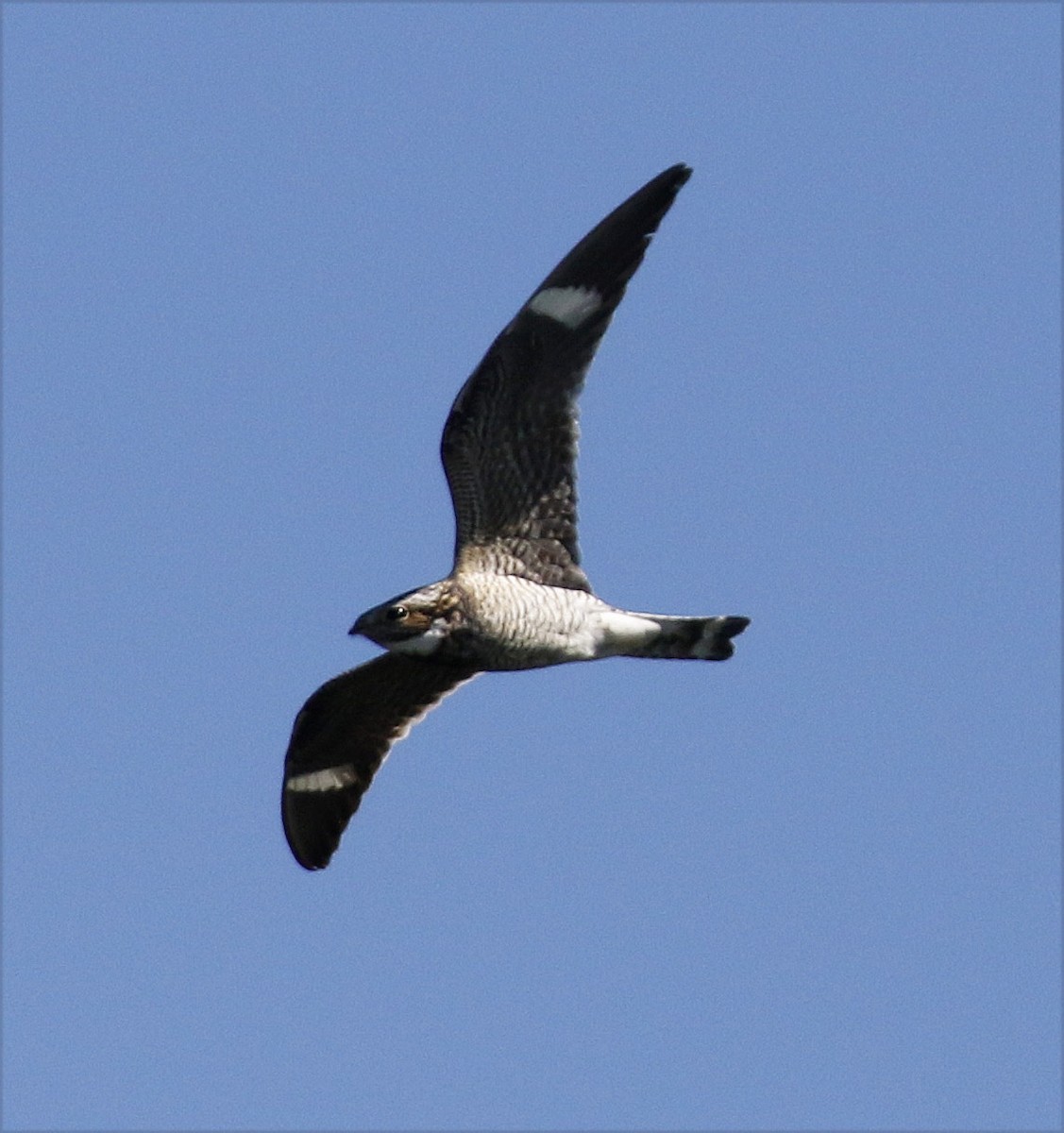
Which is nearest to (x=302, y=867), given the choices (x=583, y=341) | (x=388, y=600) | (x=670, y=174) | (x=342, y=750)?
(x=342, y=750)

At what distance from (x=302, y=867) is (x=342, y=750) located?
0.71 metres

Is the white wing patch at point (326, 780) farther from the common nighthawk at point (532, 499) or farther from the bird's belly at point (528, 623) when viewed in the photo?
the bird's belly at point (528, 623)

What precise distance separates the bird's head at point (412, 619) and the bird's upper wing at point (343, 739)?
1.07m

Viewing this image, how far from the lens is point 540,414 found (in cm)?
1178

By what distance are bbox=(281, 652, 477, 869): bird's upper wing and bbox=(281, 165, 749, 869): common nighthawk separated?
2.34 feet

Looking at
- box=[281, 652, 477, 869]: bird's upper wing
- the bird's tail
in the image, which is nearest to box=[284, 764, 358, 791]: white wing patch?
box=[281, 652, 477, 869]: bird's upper wing

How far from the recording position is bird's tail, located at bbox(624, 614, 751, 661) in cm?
1213

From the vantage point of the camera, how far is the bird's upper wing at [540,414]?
11.7 meters

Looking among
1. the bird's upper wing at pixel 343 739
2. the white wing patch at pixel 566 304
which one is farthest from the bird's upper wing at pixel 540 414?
the bird's upper wing at pixel 343 739

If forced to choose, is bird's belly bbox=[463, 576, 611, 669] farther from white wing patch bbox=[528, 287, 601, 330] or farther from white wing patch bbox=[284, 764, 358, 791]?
white wing patch bbox=[284, 764, 358, 791]

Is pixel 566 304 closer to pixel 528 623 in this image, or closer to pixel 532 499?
pixel 532 499

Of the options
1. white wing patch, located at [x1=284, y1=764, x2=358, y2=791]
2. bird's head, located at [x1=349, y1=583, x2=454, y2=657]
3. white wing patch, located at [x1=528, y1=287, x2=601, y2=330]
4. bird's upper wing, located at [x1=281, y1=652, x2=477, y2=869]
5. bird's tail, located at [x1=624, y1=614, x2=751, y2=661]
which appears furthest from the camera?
white wing patch, located at [x1=284, y1=764, x2=358, y2=791]

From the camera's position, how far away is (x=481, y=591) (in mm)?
11609

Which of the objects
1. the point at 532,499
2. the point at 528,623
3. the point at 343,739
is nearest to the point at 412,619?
the point at 528,623
